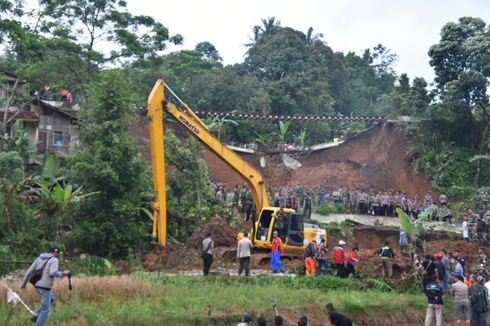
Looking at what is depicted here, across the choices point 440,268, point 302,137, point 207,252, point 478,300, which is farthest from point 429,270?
point 302,137

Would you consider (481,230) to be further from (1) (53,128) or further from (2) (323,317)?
(1) (53,128)

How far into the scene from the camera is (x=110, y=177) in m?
27.1

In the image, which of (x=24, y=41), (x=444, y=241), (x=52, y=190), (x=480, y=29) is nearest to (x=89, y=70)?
(x=24, y=41)

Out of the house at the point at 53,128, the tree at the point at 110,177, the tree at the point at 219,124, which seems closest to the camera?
the tree at the point at 110,177

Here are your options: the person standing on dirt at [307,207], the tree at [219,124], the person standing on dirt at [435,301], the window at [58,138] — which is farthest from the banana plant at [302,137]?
the person standing on dirt at [435,301]

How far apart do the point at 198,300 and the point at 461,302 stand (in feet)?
22.2

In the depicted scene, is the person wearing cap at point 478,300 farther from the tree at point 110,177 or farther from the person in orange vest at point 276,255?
the tree at point 110,177

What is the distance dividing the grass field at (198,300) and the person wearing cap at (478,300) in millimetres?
3125

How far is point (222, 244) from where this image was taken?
29922 millimetres

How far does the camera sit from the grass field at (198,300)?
16.8 metres

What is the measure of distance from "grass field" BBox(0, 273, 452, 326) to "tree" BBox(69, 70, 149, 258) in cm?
506

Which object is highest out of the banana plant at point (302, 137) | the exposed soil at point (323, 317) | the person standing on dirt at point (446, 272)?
the banana plant at point (302, 137)

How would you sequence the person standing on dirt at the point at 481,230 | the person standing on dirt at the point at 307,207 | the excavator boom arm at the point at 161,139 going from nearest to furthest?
1. the excavator boom arm at the point at 161,139
2. the person standing on dirt at the point at 481,230
3. the person standing on dirt at the point at 307,207

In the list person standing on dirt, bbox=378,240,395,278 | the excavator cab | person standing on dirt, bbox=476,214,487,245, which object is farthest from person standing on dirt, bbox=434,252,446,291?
person standing on dirt, bbox=476,214,487,245
